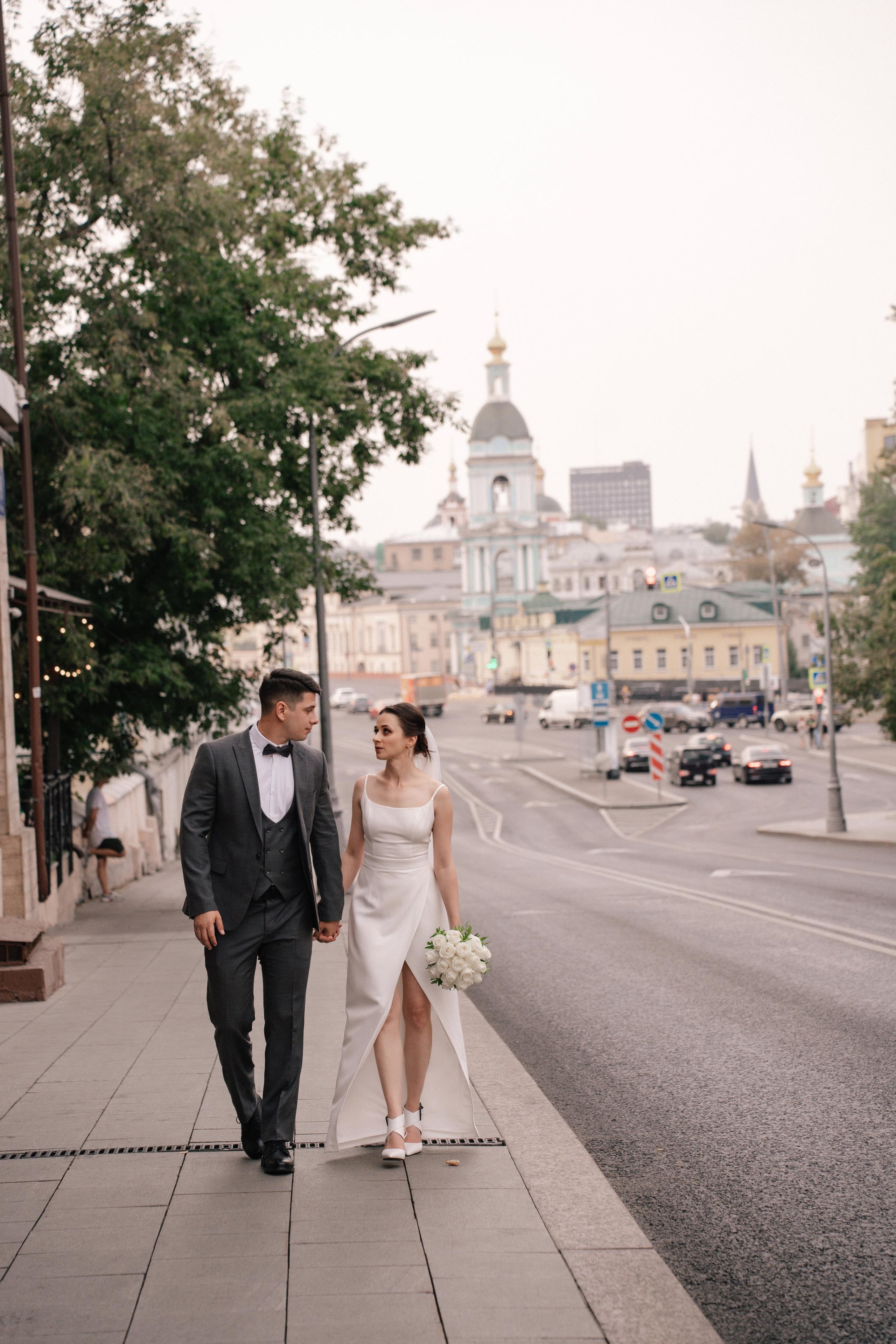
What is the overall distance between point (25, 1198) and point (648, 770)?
55.4m

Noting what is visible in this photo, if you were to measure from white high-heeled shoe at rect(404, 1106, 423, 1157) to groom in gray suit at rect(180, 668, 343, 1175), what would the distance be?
0.50 m

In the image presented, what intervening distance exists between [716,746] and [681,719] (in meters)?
14.9

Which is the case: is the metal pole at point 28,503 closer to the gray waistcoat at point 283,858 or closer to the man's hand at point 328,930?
the gray waistcoat at point 283,858

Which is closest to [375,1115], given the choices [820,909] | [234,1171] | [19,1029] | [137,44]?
[234,1171]

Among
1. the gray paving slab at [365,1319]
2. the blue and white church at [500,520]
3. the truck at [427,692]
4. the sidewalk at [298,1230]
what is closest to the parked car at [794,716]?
the truck at [427,692]

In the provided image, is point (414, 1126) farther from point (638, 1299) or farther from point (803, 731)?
point (803, 731)

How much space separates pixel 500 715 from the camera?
278ft

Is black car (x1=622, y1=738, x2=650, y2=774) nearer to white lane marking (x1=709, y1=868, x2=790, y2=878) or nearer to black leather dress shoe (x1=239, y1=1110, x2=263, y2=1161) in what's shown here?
white lane marking (x1=709, y1=868, x2=790, y2=878)

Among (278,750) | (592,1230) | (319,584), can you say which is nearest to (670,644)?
(319,584)

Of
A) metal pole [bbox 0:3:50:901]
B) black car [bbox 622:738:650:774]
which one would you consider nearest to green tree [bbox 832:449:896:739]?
black car [bbox 622:738:650:774]

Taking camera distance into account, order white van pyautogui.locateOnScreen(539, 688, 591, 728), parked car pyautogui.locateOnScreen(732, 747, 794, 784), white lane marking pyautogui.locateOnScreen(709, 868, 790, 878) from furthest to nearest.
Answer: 1. white van pyautogui.locateOnScreen(539, 688, 591, 728)
2. parked car pyautogui.locateOnScreen(732, 747, 794, 784)
3. white lane marking pyautogui.locateOnScreen(709, 868, 790, 878)

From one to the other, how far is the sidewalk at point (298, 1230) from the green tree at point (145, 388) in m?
9.77

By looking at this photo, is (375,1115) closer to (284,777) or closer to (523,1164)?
(523,1164)

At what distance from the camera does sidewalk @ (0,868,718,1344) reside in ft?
Result: 13.3
